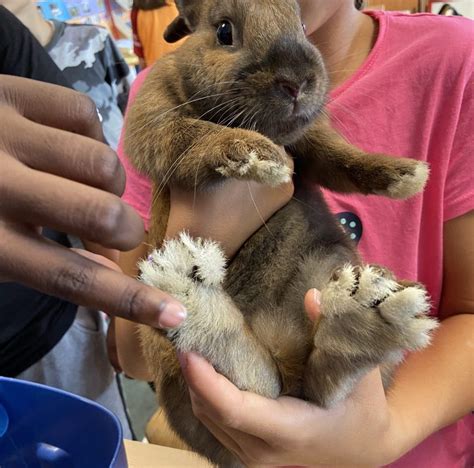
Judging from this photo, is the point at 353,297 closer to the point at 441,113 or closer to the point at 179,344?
the point at 179,344

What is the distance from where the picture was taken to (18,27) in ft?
5.55

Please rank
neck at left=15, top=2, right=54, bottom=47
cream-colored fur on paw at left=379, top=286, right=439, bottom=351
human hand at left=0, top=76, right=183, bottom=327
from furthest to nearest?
neck at left=15, top=2, right=54, bottom=47 < cream-colored fur on paw at left=379, top=286, right=439, bottom=351 < human hand at left=0, top=76, right=183, bottom=327

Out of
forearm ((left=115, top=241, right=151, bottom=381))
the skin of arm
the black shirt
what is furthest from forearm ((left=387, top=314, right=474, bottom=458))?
the black shirt

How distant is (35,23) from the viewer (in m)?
2.23

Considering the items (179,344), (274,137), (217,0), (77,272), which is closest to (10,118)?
(77,272)

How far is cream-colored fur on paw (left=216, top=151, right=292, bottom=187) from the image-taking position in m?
0.75

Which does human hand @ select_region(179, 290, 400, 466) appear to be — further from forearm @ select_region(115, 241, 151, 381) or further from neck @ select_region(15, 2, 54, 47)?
neck @ select_region(15, 2, 54, 47)

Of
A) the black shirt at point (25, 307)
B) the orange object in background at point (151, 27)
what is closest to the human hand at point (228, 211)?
the black shirt at point (25, 307)

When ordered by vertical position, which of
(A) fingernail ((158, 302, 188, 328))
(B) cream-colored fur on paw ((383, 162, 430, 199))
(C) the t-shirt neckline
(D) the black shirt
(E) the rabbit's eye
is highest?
(E) the rabbit's eye

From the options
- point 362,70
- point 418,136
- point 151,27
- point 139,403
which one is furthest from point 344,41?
point 139,403

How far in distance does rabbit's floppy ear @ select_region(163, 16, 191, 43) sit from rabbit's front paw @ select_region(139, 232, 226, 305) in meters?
0.61

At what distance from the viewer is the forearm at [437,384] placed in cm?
102

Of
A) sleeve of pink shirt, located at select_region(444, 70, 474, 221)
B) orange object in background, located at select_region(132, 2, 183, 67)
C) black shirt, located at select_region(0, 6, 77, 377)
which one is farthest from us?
orange object in background, located at select_region(132, 2, 183, 67)

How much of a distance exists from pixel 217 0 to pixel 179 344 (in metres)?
0.66
